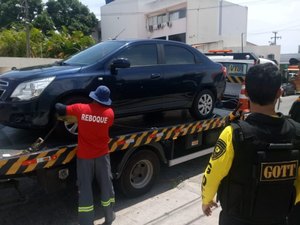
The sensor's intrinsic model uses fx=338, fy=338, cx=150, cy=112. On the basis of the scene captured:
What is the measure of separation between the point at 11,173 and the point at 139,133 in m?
1.78

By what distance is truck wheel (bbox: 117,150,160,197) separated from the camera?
15.4ft

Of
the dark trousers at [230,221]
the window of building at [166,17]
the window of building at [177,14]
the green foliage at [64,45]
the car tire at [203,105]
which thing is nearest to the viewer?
the dark trousers at [230,221]

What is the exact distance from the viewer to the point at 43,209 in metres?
4.51

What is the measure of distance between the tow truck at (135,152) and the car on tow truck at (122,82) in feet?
0.97

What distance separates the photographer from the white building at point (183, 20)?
3636 cm

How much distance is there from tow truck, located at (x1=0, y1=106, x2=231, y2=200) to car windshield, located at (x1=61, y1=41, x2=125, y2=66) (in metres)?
1.04

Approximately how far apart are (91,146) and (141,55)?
187cm

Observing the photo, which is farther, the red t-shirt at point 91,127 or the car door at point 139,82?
the car door at point 139,82

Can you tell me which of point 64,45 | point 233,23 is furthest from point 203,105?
point 233,23

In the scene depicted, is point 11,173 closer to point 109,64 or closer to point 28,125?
point 28,125

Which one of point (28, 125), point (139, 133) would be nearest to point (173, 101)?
point (139, 133)

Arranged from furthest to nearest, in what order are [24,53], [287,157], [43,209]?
1. [24,53]
2. [43,209]
3. [287,157]

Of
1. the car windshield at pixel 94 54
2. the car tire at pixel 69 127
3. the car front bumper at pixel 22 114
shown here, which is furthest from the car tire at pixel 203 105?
the car front bumper at pixel 22 114

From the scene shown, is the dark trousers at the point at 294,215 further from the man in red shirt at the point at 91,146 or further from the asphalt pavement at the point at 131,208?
the man in red shirt at the point at 91,146
